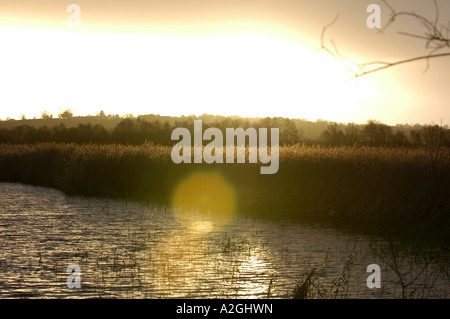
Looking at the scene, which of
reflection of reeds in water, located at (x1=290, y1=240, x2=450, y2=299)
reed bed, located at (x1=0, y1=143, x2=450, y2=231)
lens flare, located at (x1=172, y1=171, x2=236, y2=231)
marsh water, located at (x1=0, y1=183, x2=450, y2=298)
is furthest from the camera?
lens flare, located at (x1=172, y1=171, x2=236, y2=231)

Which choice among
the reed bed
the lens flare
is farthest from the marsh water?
the reed bed

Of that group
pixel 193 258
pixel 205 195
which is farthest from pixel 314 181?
pixel 193 258

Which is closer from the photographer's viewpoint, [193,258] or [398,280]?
[398,280]

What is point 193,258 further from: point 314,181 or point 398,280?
point 314,181

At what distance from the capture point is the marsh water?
38.7 ft

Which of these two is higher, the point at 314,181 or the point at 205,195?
the point at 314,181

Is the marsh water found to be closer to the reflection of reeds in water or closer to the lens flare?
the reflection of reeds in water

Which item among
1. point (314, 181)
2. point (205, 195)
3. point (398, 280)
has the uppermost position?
point (314, 181)

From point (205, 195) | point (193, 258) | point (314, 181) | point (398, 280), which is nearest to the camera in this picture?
point (398, 280)

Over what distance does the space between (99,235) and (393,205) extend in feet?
34.2

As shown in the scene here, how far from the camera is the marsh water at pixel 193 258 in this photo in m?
11.8

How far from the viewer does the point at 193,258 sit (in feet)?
48.6

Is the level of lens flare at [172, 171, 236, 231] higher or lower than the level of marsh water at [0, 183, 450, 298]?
higher
